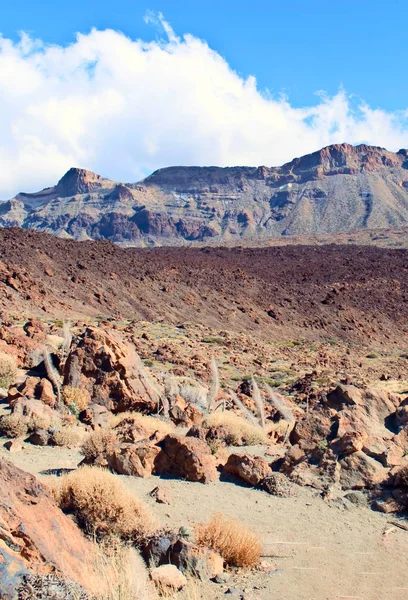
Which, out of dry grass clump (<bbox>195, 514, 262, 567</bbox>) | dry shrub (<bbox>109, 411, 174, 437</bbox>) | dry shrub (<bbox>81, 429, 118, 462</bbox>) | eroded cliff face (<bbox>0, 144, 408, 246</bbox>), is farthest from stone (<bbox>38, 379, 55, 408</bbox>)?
eroded cliff face (<bbox>0, 144, 408, 246</bbox>)

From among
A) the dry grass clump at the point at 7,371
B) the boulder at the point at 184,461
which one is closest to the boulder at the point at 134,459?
the boulder at the point at 184,461

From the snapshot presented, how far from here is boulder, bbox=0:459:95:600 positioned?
3678 mm

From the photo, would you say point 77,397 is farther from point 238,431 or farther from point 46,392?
point 238,431

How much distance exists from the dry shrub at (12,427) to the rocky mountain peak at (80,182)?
174441 mm

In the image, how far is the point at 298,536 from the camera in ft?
22.3

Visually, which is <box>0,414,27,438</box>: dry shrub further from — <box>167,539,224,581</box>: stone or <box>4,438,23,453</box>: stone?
<box>167,539,224,581</box>: stone

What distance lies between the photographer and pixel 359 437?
8.39m

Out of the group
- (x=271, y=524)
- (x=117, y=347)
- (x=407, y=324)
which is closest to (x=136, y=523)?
(x=271, y=524)

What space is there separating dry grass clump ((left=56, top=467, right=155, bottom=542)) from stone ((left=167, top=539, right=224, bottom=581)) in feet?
1.80

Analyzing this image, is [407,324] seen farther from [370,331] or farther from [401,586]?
[401,586]

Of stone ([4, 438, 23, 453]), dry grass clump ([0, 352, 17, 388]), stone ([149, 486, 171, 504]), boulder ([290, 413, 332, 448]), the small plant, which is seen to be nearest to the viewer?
stone ([149, 486, 171, 504])

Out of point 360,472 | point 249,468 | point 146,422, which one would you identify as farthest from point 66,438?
point 360,472

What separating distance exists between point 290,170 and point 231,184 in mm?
16630

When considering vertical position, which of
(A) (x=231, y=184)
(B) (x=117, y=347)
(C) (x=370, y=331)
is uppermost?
(A) (x=231, y=184)
